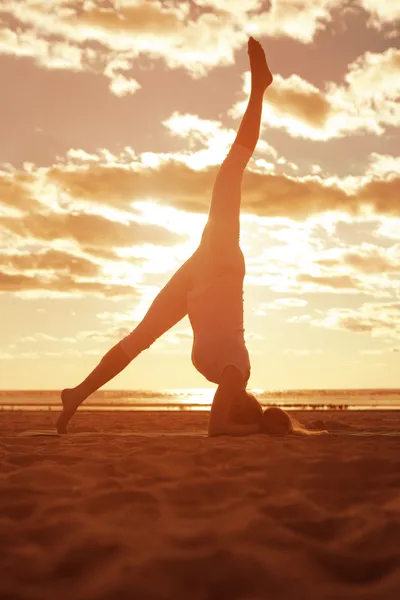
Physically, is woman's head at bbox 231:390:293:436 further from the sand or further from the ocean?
the ocean

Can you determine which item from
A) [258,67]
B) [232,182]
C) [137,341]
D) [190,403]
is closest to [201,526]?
[137,341]

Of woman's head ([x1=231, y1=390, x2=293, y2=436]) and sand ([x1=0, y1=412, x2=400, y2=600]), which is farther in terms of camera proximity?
woman's head ([x1=231, y1=390, x2=293, y2=436])

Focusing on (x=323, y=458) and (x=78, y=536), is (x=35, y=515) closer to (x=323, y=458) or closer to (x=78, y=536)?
(x=78, y=536)

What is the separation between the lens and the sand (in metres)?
1.82

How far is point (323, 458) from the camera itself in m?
3.67

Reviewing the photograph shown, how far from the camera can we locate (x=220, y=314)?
5789mm

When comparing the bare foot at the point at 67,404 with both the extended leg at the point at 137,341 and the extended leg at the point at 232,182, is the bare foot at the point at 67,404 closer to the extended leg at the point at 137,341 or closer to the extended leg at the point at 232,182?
the extended leg at the point at 137,341

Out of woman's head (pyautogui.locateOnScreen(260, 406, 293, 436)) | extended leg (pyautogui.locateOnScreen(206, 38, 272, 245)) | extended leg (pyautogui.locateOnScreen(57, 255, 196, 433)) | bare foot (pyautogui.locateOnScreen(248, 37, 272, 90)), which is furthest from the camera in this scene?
bare foot (pyautogui.locateOnScreen(248, 37, 272, 90))

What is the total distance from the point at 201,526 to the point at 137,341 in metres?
3.96

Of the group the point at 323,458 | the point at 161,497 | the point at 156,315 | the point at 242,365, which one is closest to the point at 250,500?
the point at 161,497

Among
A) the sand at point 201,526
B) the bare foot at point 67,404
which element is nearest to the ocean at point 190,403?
the bare foot at point 67,404

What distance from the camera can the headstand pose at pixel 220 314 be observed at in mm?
5562

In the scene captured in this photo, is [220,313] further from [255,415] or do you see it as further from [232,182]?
[232,182]

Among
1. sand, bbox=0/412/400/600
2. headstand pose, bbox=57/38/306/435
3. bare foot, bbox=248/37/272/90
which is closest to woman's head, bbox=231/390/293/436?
headstand pose, bbox=57/38/306/435
